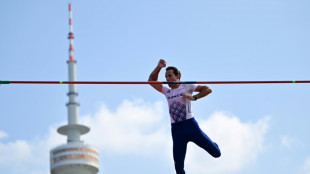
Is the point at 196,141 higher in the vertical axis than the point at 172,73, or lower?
lower

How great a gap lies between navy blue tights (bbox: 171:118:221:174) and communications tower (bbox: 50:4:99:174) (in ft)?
467

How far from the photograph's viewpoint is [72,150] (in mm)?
159500

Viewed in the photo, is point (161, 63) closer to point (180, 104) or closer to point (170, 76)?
point (170, 76)

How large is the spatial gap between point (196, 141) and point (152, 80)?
1.78 metres

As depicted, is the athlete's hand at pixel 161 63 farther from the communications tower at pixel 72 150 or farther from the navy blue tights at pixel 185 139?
the communications tower at pixel 72 150

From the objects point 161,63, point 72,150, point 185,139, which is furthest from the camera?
point 72,150

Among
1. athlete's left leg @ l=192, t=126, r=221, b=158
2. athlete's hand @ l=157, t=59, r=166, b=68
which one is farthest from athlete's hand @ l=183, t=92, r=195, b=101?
athlete's hand @ l=157, t=59, r=166, b=68

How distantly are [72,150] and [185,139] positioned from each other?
14784cm

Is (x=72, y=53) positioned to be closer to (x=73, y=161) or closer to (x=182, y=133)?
(x=73, y=161)

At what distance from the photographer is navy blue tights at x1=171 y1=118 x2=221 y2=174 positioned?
14016mm

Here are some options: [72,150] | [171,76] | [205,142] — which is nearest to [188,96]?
[171,76]

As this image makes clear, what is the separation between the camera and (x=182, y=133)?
1400 centimetres

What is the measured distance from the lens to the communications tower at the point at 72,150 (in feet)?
520

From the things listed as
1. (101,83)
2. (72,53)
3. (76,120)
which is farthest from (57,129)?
(101,83)
